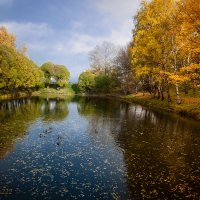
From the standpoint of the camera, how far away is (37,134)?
26.6 meters

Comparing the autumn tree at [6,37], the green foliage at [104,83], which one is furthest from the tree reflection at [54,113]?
the autumn tree at [6,37]

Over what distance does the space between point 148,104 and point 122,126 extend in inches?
1144

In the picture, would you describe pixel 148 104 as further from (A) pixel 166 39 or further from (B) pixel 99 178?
(B) pixel 99 178

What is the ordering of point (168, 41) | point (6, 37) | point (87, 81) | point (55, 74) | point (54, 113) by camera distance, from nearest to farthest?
point (54, 113) < point (168, 41) < point (6, 37) < point (87, 81) < point (55, 74)

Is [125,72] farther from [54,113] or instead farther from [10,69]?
[54,113]

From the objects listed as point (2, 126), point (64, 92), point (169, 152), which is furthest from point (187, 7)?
point (64, 92)

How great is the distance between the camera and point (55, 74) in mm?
131750

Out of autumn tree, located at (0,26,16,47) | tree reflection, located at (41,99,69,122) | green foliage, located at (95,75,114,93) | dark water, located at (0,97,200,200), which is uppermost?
autumn tree, located at (0,26,16,47)

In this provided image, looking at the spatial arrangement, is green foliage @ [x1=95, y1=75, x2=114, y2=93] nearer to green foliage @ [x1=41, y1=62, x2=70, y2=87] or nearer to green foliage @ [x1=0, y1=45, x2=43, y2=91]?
green foliage @ [x1=41, y1=62, x2=70, y2=87]

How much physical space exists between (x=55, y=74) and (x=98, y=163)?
116954mm

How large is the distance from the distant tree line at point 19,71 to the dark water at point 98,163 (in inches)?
1672

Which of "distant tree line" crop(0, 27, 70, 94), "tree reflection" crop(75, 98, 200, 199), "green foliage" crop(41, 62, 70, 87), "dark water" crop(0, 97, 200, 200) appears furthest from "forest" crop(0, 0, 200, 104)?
"green foliage" crop(41, 62, 70, 87)

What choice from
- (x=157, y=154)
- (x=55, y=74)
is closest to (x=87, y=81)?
(x=55, y=74)

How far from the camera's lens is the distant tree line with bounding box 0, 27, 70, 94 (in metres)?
69.6
